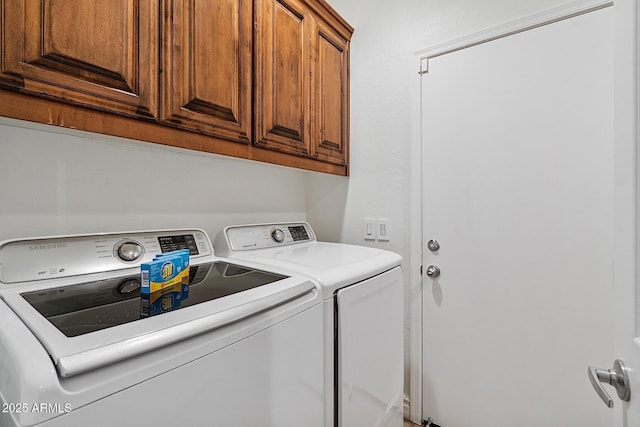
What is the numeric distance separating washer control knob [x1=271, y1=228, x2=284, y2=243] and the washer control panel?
0.51 meters

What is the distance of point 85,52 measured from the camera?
2.73 ft

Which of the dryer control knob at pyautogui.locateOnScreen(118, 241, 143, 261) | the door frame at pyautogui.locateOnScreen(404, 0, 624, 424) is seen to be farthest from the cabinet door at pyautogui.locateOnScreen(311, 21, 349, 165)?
the dryer control knob at pyautogui.locateOnScreen(118, 241, 143, 261)

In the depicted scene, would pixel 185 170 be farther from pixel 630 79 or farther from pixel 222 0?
pixel 630 79

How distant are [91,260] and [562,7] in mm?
2166

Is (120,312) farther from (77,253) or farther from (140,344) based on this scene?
(77,253)

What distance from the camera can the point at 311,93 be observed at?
1.62 metres

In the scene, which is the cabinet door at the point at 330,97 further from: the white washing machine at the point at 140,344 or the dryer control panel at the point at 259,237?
the white washing machine at the point at 140,344

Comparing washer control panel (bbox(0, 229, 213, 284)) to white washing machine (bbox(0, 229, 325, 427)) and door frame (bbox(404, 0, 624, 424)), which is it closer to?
white washing machine (bbox(0, 229, 325, 427))

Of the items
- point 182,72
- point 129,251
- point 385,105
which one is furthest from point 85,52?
point 385,105

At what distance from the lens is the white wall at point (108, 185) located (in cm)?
98

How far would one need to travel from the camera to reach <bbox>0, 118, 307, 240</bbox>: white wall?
0.98m

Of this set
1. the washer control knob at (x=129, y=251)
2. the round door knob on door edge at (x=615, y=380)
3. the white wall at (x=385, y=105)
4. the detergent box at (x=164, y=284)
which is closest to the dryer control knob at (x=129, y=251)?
the washer control knob at (x=129, y=251)

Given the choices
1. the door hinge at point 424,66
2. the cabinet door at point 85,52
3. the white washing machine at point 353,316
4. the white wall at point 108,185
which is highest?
the door hinge at point 424,66

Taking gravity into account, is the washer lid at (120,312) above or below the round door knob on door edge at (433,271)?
above
